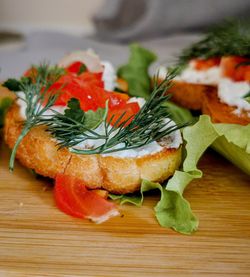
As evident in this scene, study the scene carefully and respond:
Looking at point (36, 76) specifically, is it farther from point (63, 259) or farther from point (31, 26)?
point (31, 26)

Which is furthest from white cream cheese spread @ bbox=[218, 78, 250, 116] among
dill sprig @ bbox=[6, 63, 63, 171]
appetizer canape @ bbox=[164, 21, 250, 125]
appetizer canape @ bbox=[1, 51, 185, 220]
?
dill sprig @ bbox=[6, 63, 63, 171]

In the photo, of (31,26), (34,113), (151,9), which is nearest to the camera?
(34,113)

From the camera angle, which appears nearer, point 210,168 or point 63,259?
point 63,259

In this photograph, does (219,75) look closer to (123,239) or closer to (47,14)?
(123,239)

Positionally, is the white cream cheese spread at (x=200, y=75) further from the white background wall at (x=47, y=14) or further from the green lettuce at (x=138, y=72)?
the white background wall at (x=47, y=14)

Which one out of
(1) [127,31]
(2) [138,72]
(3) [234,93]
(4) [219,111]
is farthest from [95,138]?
(1) [127,31]

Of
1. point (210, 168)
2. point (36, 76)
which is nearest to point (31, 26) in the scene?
point (36, 76)

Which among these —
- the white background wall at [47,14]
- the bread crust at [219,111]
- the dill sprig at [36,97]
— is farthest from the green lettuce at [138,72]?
the white background wall at [47,14]

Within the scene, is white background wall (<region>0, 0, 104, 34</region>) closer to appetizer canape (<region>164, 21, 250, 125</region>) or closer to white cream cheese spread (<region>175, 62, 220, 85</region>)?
appetizer canape (<region>164, 21, 250, 125</region>)
